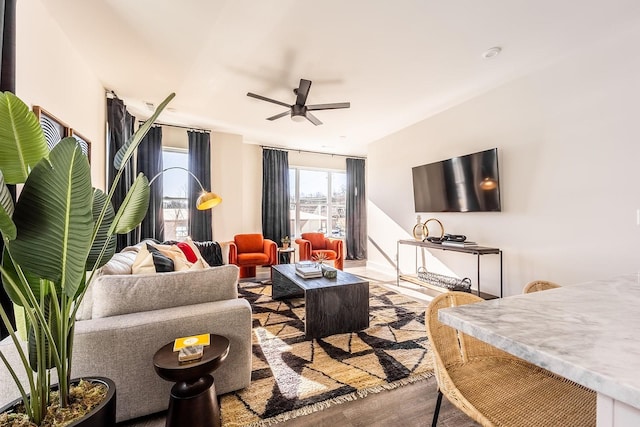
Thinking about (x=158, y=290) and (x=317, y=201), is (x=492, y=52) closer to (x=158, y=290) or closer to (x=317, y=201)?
(x=158, y=290)

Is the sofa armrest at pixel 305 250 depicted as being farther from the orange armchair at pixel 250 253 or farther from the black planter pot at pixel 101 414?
the black planter pot at pixel 101 414

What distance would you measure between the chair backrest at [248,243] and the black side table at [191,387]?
3.82 metres

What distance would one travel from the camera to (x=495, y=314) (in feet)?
2.41

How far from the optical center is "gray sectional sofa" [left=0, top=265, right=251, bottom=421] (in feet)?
4.71

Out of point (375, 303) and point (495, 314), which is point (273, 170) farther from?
point (495, 314)

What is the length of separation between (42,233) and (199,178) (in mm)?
A: 4508

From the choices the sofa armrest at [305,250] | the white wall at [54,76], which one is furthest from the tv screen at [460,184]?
the white wall at [54,76]

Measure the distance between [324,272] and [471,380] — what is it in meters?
2.04

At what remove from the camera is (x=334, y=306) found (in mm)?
2641

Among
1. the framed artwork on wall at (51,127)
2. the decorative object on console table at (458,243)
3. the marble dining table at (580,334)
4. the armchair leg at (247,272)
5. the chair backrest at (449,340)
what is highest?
the framed artwork on wall at (51,127)

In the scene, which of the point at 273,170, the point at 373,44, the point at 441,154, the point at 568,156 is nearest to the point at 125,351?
the point at 373,44

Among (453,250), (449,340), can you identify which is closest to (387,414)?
(449,340)

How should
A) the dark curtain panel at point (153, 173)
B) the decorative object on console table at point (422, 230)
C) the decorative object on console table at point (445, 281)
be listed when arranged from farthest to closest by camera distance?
the dark curtain panel at point (153, 173) → the decorative object on console table at point (422, 230) → the decorative object on console table at point (445, 281)

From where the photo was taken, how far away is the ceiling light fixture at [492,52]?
2662 mm
